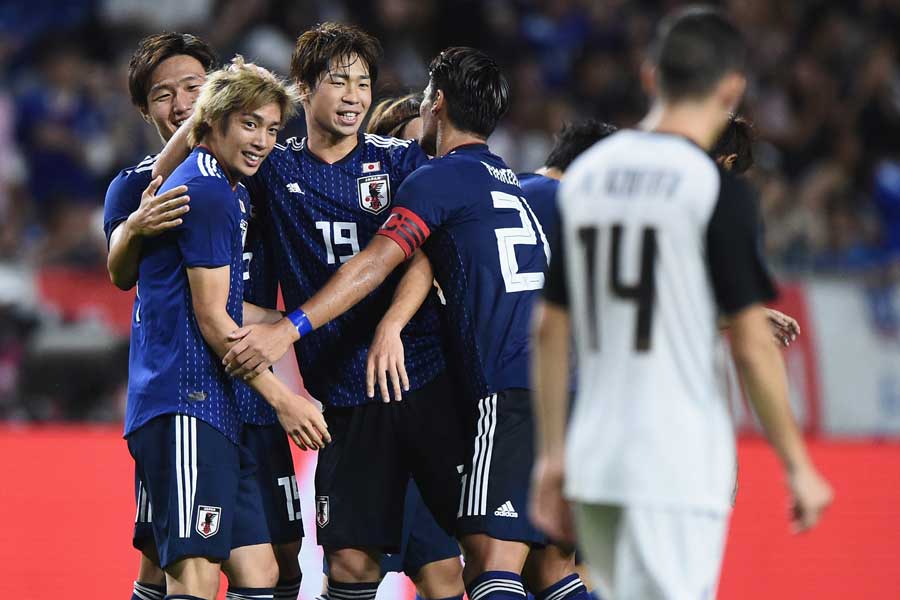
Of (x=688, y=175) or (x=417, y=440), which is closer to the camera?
(x=688, y=175)

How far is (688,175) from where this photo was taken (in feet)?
10.2

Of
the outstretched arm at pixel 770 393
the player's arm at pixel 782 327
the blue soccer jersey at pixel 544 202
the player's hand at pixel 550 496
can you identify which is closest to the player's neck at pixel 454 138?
the blue soccer jersey at pixel 544 202

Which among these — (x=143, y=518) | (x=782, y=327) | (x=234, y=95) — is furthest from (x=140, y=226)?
(x=782, y=327)

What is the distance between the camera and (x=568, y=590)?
4812mm

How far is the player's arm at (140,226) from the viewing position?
4176 millimetres

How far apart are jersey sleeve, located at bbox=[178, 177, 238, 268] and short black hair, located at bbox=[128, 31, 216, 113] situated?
0.89 meters

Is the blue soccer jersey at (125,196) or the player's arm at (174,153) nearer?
the player's arm at (174,153)

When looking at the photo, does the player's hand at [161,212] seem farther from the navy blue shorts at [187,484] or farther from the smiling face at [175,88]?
the smiling face at [175,88]


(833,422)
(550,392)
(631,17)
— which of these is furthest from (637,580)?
(631,17)

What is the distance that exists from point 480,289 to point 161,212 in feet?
3.64

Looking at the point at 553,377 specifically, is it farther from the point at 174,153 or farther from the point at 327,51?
the point at 327,51

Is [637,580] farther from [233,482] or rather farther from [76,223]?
[76,223]

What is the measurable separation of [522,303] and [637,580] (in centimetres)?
163

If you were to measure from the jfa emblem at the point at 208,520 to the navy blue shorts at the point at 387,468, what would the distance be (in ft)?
1.93
